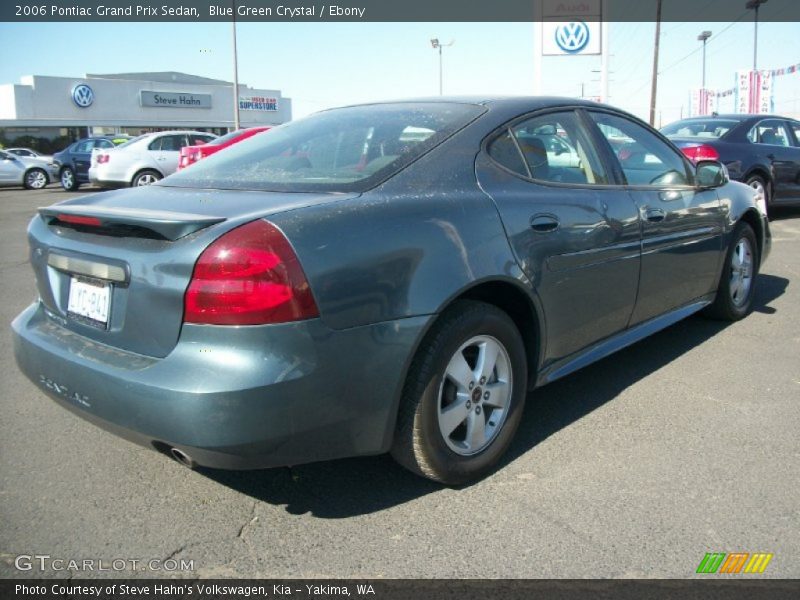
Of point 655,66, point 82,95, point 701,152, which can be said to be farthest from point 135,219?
point 82,95

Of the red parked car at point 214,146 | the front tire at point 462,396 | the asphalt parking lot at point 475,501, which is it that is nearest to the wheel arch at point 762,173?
the asphalt parking lot at point 475,501

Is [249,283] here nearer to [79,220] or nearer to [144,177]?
[79,220]

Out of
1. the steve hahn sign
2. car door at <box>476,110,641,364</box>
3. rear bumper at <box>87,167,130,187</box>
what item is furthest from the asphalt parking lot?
the steve hahn sign

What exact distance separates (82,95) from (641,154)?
1667 inches

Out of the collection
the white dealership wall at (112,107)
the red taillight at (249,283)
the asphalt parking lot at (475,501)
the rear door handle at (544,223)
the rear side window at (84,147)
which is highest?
the white dealership wall at (112,107)

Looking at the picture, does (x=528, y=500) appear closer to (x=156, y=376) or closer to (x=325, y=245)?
(x=325, y=245)

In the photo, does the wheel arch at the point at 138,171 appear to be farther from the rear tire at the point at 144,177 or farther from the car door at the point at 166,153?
the car door at the point at 166,153

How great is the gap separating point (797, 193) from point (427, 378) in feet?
31.9

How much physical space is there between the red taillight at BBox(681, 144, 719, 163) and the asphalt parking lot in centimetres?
622

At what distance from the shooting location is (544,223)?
3.01m

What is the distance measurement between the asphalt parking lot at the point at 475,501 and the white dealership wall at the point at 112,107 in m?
40.5

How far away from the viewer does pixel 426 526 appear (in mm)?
2516

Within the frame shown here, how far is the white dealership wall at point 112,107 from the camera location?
38125 millimetres

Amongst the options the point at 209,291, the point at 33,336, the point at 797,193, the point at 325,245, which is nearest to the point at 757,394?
the point at 325,245
